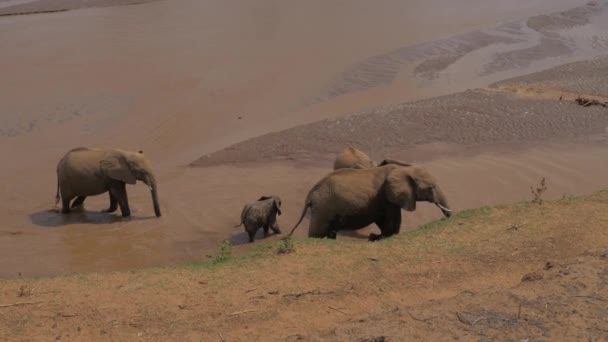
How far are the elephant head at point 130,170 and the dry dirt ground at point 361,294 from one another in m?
3.65

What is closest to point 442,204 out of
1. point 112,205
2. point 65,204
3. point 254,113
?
point 112,205

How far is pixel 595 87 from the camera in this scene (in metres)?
18.9

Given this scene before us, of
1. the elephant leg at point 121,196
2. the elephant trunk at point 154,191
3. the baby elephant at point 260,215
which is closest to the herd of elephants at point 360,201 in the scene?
the baby elephant at point 260,215

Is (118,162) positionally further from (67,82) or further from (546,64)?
(546,64)

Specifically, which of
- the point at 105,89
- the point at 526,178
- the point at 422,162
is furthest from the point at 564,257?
the point at 105,89

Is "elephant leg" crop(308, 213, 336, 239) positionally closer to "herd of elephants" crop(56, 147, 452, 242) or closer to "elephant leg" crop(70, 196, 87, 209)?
"herd of elephants" crop(56, 147, 452, 242)

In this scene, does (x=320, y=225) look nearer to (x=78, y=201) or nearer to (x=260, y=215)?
(x=260, y=215)

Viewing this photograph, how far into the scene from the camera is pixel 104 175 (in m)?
12.1

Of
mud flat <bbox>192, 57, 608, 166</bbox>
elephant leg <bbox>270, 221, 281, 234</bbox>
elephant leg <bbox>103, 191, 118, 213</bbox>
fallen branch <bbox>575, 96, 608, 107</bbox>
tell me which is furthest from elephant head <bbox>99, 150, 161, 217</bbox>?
fallen branch <bbox>575, 96, 608, 107</bbox>

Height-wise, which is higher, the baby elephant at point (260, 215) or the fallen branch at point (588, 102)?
the baby elephant at point (260, 215)

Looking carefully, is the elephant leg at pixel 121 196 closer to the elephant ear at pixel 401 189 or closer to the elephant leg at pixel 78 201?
the elephant leg at pixel 78 201

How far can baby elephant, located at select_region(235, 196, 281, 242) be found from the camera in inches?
425

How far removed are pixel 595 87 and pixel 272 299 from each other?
14.4 meters

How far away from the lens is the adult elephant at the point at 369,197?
9.91 m
